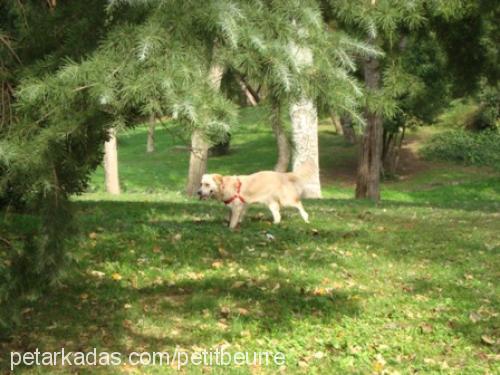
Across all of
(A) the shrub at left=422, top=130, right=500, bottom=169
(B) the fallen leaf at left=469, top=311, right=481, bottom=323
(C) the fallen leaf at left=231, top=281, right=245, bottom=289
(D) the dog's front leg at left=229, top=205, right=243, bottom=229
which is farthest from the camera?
(A) the shrub at left=422, top=130, right=500, bottom=169

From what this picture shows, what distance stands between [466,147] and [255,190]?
87.2 ft

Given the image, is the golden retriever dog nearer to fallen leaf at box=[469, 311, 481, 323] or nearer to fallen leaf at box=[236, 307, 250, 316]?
fallen leaf at box=[236, 307, 250, 316]

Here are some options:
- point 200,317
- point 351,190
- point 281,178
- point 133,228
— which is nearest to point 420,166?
point 351,190

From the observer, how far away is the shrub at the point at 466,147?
34.2 metres

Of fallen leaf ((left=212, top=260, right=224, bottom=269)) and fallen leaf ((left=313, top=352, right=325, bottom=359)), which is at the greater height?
fallen leaf ((left=212, top=260, right=224, bottom=269))

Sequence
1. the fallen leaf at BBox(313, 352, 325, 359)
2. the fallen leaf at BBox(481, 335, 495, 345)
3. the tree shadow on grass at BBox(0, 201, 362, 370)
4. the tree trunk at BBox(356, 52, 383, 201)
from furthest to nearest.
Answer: the tree trunk at BBox(356, 52, 383, 201)
the fallen leaf at BBox(481, 335, 495, 345)
the tree shadow on grass at BBox(0, 201, 362, 370)
the fallen leaf at BBox(313, 352, 325, 359)

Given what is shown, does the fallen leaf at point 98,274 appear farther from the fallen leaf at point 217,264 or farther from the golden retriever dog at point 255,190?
the golden retriever dog at point 255,190

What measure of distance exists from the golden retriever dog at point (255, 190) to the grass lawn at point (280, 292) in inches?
15.6

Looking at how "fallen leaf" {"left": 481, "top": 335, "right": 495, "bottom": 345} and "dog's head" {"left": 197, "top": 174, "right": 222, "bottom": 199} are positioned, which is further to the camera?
"dog's head" {"left": 197, "top": 174, "right": 222, "bottom": 199}

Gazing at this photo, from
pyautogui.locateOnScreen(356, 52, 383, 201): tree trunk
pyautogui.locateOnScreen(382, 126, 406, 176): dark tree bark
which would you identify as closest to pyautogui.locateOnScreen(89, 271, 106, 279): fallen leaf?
pyautogui.locateOnScreen(356, 52, 383, 201): tree trunk

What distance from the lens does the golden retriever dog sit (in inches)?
440

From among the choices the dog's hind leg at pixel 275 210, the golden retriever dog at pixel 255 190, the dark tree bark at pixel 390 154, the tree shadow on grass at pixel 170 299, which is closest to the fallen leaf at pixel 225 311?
the tree shadow on grass at pixel 170 299

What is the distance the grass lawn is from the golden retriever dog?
397 mm

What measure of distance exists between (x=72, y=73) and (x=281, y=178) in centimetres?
799
